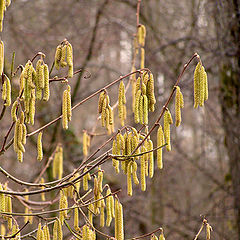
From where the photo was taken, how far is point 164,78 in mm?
5828

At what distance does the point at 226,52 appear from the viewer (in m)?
4.21

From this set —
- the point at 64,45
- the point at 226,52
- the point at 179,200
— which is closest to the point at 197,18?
the point at 226,52

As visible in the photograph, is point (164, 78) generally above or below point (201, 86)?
above

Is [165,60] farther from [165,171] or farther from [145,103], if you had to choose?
[145,103]

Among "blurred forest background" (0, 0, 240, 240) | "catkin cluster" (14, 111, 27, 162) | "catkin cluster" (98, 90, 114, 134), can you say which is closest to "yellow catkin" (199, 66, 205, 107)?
"catkin cluster" (98, 90, 114, 134)

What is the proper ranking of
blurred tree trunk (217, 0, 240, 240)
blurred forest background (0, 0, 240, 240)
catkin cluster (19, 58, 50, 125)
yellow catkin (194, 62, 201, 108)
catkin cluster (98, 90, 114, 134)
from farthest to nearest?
blurred forest background (0, 0, 240, 240), blurred tree trunk (217, 0, 240, 240), catkin cluster (98, 90, 114, 134), yellow catkin (194, 62, 201, 108), catkin cluster (19, 58, 50, 125)

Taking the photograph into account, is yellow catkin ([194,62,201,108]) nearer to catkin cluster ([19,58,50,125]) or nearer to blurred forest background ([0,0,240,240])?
catkin cluster ([19,58,50,125])

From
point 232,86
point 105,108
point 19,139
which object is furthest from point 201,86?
point 232,86

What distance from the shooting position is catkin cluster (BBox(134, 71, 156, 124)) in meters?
1.72

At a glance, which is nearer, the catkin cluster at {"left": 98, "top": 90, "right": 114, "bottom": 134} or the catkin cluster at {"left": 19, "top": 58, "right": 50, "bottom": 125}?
the catkin cluster at {"left": 19, "top": 58, "right": 50, "bottom": 125}

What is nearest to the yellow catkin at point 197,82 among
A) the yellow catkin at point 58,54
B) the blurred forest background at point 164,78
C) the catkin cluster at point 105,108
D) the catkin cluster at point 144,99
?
the catkin cluster at point 144,99

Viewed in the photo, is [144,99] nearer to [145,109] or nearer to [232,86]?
[145,109]

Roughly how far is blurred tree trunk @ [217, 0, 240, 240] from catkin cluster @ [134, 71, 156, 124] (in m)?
2.55

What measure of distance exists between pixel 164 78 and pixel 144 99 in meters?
4.16
